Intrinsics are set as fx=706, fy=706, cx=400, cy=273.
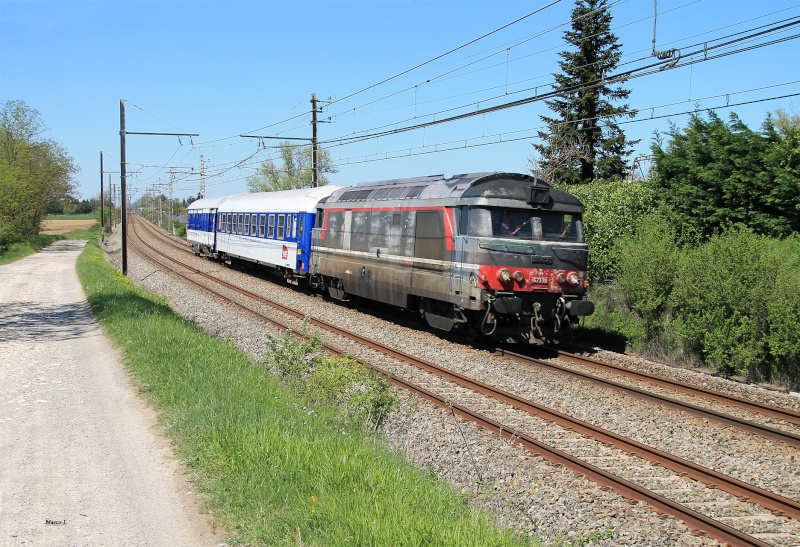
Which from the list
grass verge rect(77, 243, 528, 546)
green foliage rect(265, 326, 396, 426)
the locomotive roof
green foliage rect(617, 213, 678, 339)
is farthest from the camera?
green foliage rect(617, 213, 678, 339)

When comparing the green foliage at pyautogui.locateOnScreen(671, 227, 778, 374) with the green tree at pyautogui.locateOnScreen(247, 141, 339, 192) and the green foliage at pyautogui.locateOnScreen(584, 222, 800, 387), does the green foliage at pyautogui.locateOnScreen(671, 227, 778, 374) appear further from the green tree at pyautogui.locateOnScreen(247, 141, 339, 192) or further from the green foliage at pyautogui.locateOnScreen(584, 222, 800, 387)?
the green tree at pyautogui.locateOnScreen(247, 141, 339, 192)

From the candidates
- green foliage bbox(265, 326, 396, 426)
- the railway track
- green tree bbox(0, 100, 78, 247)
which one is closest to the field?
green tree bbox(0, 100, 78, 247)

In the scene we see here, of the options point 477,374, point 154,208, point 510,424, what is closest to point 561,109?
point 477,374

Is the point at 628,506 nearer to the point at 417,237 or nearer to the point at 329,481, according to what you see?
the point at 329,481

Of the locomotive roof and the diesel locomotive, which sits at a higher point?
the locomotive roof

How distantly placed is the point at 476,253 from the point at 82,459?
8239 mm

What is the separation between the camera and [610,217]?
60.4ft

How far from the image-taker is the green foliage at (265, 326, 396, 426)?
9.32 m

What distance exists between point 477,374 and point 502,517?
587 centimetres

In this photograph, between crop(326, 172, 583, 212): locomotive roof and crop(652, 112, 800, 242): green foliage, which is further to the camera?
crop(652, 112, 800, 242): green foliage

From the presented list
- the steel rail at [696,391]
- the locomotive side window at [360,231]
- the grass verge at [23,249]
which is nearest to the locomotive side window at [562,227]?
the steel rail at [696,391]

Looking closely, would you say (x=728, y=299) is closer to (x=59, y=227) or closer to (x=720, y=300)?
(x=720, y=300)

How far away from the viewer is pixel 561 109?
34.1 metres

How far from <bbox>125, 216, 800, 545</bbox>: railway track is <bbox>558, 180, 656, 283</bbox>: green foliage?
321 inches
